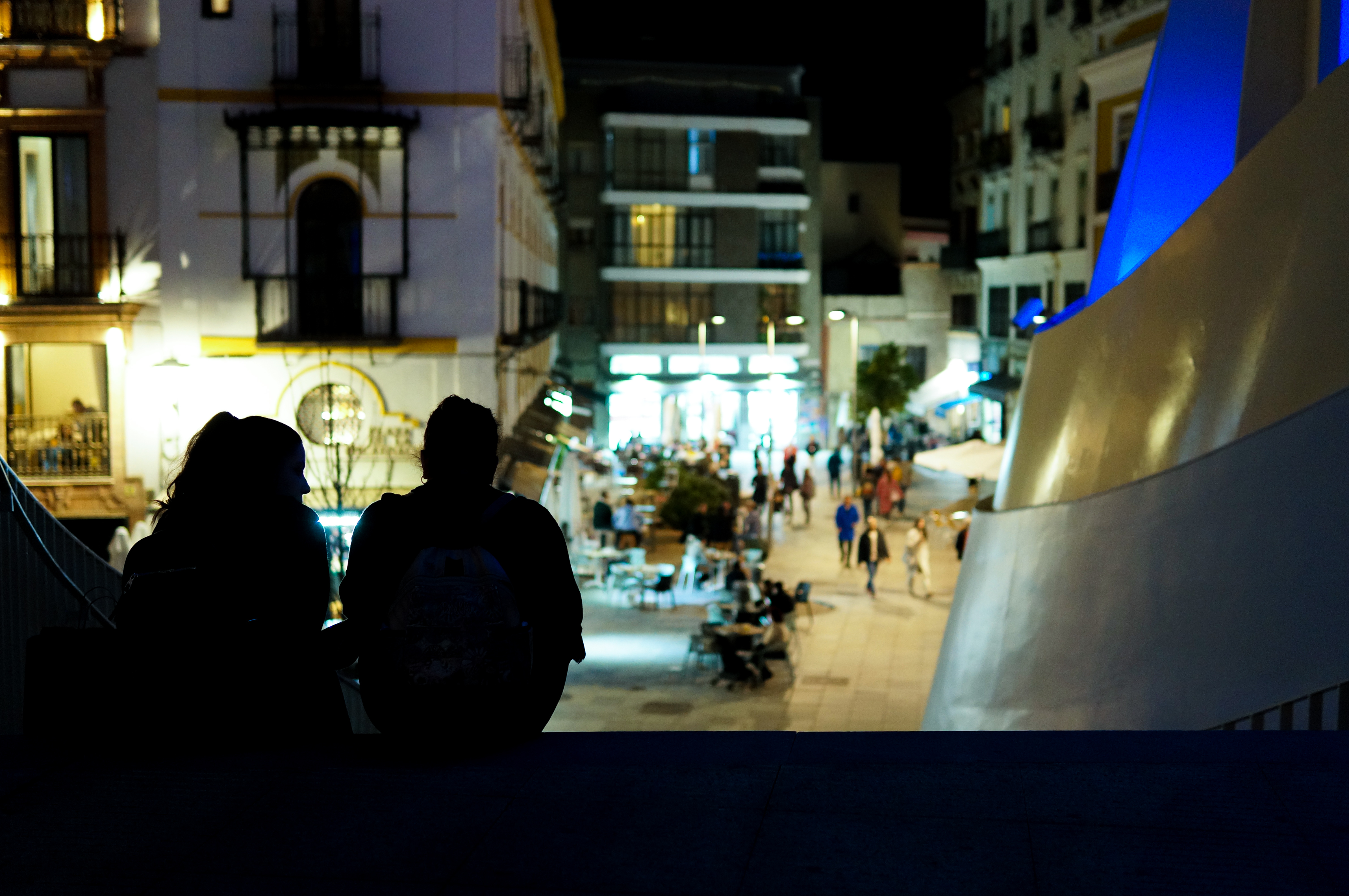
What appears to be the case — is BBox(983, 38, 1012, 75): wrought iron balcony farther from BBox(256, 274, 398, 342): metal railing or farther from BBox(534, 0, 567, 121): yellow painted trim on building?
BBox(256, 274, 398, 342): metal railing

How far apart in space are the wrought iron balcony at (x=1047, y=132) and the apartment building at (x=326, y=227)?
26914 millimetres

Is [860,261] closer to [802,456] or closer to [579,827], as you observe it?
[802,456]

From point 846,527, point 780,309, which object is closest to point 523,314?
point 846,527

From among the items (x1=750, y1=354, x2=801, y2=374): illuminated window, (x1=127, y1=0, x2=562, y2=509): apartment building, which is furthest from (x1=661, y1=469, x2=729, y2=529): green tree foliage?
(x1=750, y1=354, x2=801, y2=374): illuminated window

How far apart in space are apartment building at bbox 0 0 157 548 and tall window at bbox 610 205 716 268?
36061mm

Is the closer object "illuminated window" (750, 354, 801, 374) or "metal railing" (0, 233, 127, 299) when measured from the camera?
"metal railing" (0, 233, 127, 299)

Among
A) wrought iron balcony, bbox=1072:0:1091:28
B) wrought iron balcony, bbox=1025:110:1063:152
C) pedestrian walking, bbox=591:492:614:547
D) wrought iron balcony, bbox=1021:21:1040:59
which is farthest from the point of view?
wrought iron balcony, bbox=1021:21:1040:59

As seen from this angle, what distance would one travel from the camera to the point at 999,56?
50.5 metres

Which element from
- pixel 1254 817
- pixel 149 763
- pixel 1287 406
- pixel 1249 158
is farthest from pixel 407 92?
pixel 1254 817

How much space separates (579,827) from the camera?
13.9 feet

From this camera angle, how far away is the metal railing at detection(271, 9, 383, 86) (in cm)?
1923

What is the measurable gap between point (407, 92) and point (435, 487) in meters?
16.1

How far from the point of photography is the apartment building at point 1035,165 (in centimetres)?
3859

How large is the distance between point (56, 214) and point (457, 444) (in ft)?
58.2
